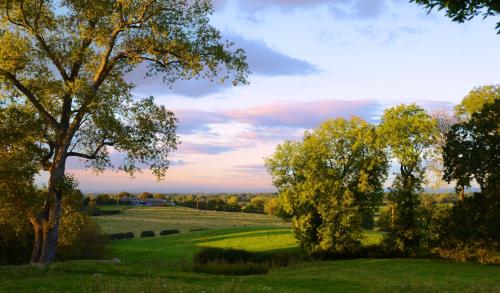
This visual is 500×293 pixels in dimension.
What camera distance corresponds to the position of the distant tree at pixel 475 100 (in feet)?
188

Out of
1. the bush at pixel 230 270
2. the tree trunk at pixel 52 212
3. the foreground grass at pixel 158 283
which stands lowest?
the bush at pixel 230 270

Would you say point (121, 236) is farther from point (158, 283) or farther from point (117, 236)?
point (158, 283)

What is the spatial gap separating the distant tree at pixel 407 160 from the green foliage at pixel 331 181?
9.20ft

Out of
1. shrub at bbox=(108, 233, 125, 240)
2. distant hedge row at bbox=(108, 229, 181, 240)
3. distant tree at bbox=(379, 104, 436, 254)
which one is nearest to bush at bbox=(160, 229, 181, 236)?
distant hedge row at bbox=(108, 229, 181, 240)

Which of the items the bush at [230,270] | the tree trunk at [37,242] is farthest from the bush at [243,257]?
the tree trunk at [37,242]

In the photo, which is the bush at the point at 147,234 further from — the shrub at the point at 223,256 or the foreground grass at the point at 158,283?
the foreground grass at the point at 158,283

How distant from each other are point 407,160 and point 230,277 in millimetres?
37695

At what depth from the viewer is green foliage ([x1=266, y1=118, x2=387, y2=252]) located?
2319 inches

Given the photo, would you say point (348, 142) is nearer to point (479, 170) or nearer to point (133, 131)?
point (479, 170)

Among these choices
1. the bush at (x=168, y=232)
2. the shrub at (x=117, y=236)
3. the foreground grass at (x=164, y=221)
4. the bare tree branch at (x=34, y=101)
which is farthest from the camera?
the foreground grass at (x=164, y=221)

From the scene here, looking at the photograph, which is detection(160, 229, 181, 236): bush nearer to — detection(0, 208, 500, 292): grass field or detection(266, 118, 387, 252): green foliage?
detection(0, 208, 500, 292): grass field

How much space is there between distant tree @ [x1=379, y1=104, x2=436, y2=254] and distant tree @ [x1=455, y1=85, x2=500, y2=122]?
15.3 ft

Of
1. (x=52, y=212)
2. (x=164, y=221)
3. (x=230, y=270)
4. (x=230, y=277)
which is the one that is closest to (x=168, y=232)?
(x=164, y=221)

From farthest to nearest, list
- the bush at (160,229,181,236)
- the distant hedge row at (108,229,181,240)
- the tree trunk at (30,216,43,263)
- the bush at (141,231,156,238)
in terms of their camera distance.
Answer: the bush at (160,229,181,236) → the bush at (141,231,156,238) → the distant hedge row at (108,229,181,240) → the tree trunk at (30,216,43,263)
